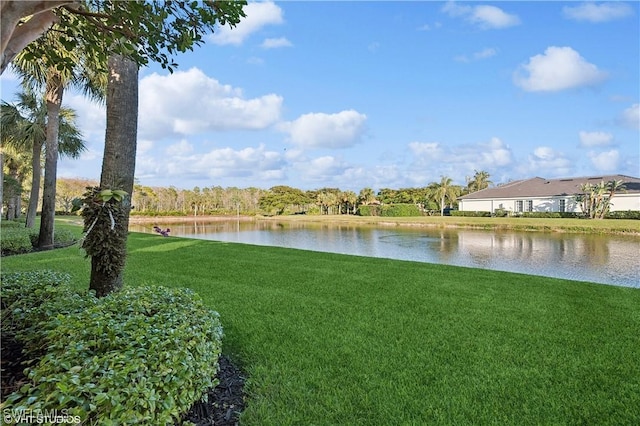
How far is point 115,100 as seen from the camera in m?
3.12

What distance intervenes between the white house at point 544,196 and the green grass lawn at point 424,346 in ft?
92.7

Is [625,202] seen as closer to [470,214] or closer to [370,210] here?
[470,214]

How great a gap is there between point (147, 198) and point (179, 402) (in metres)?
49.2

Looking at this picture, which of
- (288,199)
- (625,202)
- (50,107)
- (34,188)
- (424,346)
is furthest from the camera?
(288,199)

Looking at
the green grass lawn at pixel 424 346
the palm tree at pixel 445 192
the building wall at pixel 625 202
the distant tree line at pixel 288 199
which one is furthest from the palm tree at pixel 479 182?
the green grass lawn at pixel 424 346

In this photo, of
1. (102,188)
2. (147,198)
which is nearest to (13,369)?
(102,188)

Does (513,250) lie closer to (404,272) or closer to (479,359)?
(404,272)

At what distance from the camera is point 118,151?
309cm

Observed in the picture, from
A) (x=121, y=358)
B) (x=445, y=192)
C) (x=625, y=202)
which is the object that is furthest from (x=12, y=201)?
(x=625, y=202)

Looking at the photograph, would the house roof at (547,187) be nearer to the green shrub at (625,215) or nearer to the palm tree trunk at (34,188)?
the green shrub at (625,215)

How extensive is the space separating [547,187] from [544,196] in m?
2.08

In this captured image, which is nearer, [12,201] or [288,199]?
[12,201]

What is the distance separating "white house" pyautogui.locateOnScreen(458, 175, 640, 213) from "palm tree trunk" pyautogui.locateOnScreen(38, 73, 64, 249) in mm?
33284

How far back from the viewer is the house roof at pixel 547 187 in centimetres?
2908
